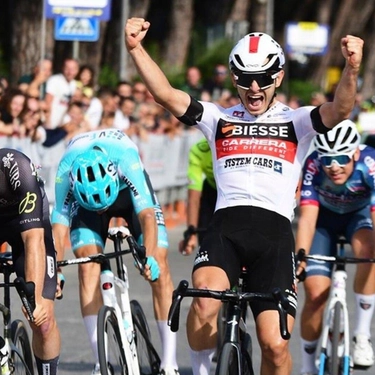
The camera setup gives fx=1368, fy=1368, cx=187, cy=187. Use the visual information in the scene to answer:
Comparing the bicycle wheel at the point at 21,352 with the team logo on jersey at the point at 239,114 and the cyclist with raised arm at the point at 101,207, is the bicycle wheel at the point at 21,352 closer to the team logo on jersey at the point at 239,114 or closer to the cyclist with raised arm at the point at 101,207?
the cyclist with raised arm at the point at 101,207

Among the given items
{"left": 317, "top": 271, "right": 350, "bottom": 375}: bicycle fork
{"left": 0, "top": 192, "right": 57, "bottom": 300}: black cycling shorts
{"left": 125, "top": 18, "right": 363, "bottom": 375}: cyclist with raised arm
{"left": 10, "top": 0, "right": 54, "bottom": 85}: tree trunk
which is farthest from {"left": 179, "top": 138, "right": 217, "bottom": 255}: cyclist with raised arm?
{"left": 10, "top": 0, "right": 54, "bottom": 85}: tree trunk

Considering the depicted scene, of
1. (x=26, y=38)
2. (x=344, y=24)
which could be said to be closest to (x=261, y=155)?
(x=26, y=38)

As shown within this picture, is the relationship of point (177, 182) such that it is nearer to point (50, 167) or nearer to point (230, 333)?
point (50, 167)

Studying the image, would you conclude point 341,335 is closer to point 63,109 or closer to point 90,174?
point 90,174

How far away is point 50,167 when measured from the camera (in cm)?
1644

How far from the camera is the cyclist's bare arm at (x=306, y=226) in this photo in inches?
348

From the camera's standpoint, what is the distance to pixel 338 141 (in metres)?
8.88

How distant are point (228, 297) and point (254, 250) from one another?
0.52m

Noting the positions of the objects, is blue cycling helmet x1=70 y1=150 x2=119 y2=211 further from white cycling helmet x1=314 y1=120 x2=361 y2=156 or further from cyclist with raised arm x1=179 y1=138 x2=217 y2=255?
cyclist with raised arm x1=179 y1=138 x2=217 y2=255

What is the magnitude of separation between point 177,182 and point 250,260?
15245mm

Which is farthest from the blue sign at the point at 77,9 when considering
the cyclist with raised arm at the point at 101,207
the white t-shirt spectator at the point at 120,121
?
the cyclist with raised arm at the point at 101,207

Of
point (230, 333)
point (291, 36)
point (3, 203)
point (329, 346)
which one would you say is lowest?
point (291, 36)

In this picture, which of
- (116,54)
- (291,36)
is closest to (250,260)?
(116,54)

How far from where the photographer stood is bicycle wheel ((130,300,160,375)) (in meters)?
8.62
